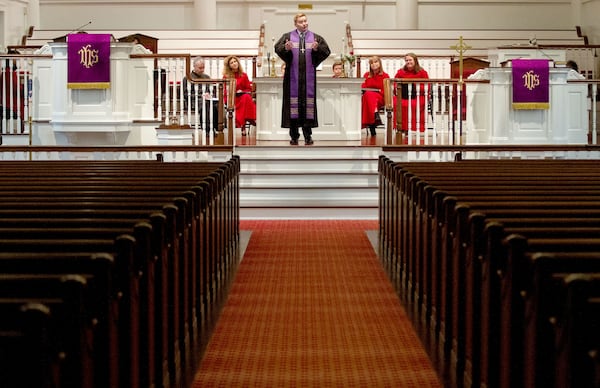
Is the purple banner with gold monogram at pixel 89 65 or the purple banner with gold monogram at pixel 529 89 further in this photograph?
the purple banner with gold monogram at pixel 529 89

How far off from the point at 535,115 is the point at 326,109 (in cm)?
276

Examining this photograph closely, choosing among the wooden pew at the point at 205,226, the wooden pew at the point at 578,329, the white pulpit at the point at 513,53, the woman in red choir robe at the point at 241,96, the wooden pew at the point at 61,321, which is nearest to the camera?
the wooden pew at the point at 61,321

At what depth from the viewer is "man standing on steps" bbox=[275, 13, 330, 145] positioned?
1120 centimetres

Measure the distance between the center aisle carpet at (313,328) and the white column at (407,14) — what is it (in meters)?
12.6

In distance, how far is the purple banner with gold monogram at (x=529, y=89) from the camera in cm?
1134

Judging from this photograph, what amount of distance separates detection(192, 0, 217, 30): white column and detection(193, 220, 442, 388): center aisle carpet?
12.5m

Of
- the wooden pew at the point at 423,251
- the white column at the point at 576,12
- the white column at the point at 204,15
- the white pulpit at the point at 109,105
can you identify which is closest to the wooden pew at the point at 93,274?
the wooden pew at the point at 423,251

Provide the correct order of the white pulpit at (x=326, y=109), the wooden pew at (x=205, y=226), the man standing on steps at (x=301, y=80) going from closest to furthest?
1. the wooden pew at (x=205, y=226)
2. the man standing on steps at (x=301, y=80)
3. the white pulpit at (x=326, y=109)

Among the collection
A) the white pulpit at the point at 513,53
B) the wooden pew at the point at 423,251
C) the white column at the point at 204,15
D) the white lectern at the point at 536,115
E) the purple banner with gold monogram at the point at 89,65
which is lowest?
the wooden pew at the point at 423,251

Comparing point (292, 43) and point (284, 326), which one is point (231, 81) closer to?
point (292, 43)

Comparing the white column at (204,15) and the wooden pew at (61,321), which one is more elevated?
the white column at (204,15)

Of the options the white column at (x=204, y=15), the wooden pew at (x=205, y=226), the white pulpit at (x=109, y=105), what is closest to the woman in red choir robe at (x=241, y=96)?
the white pulpit at (x=109, y=105)

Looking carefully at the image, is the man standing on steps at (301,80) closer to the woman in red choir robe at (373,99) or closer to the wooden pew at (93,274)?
the woman in red choir robe at (373,99)

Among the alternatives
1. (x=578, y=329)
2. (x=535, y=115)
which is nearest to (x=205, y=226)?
(x=578, y=329)
